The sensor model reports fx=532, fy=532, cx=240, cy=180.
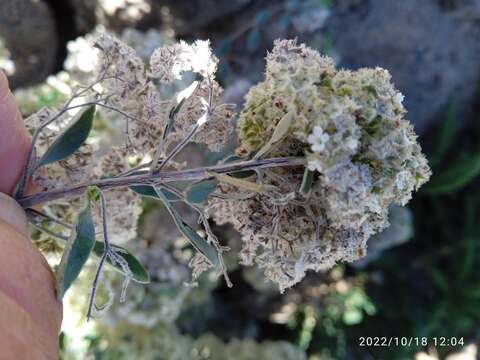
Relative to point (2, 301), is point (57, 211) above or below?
above

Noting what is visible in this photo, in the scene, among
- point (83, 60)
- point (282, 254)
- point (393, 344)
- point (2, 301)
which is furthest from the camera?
point (393, 344)

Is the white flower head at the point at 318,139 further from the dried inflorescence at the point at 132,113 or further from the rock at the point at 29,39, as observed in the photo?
the rock at the point at 29,39

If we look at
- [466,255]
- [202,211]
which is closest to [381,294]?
[466,255]

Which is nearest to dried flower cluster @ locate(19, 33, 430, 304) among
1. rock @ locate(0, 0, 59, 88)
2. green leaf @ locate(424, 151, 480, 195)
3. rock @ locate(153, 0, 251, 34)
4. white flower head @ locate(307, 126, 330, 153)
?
white flower head @ locate(307, 126, 330, 153)

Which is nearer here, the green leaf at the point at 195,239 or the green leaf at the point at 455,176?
the green leaf at the point at 195,239

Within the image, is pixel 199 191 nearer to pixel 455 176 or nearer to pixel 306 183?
pixel 306 183

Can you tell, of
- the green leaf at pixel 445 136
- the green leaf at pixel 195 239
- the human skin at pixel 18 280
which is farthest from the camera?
the green leaf at pixel 445 136

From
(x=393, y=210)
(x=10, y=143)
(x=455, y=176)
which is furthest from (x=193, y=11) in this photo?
(x=10, y=143)

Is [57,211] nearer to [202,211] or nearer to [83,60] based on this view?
[202,211]

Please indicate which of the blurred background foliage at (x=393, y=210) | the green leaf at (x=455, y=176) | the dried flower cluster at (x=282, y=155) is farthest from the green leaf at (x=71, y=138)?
the green leaf at (x=455, y=176)
